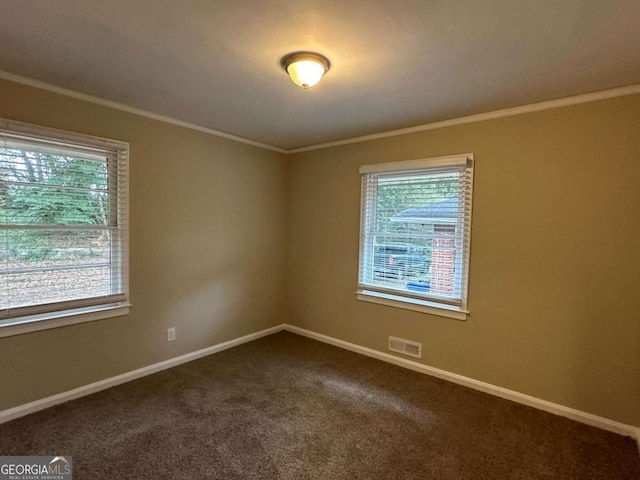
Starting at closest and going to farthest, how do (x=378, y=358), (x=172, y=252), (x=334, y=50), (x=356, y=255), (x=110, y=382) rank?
(x=334, y=50) < (x=110, y=382) < (x=172, y=252) < (x=378, y=358) < (x=356, y=255)

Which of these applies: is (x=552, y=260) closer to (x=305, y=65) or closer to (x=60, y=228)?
(x=305, y=65)

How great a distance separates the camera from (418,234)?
3.22 m

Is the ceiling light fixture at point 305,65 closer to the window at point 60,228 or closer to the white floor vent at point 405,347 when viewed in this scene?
the window at point 60,228

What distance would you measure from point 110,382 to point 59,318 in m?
0.69

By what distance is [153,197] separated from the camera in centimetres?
302

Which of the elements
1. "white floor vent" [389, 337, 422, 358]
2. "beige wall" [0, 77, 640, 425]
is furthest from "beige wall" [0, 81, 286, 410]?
"white floor vent" [389, 337, 422, 358]

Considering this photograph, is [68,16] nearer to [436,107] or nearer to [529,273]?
[436,107]

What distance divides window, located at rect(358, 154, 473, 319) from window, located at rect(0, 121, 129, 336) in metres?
2.30

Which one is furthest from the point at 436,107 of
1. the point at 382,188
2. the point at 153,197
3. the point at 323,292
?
the point at 153,197

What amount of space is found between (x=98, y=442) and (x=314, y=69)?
261cm

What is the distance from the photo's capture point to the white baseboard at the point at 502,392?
91.6 inches

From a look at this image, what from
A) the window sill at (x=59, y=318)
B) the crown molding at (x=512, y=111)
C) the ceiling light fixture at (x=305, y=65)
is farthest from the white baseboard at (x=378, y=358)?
the ceiling light fixture at (x=305, y=65)

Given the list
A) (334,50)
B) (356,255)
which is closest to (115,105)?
(334,50)

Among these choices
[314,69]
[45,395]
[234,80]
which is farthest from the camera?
[45,395]
